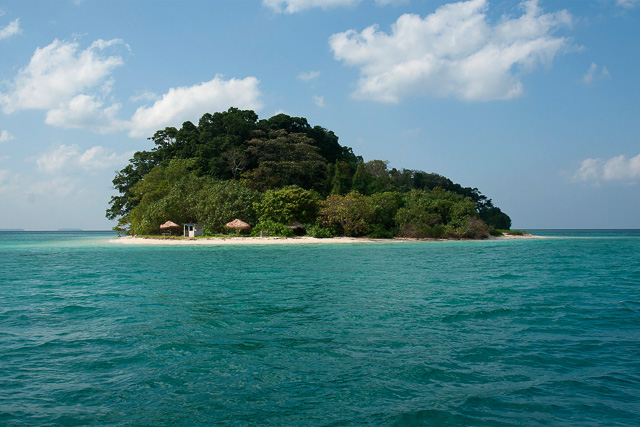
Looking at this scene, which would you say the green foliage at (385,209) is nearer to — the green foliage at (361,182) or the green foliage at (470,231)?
the green foliage at (470,231)

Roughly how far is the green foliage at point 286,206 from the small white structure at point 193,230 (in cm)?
636

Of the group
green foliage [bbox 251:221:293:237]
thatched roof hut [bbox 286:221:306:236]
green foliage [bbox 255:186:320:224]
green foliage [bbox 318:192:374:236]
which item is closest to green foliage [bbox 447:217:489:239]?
green foliage [bbox 318:192:374:236]

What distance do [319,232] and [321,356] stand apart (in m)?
36.5

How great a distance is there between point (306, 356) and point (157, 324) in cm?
340

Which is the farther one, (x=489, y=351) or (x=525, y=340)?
(x=525, y=340)

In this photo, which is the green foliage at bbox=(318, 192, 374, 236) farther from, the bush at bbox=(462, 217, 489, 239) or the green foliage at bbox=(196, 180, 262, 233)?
the bush at bbox=(462, 217, 489, 239)

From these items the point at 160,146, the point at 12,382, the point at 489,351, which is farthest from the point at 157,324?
the point at 160,146

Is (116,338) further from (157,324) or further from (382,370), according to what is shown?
(382,370)

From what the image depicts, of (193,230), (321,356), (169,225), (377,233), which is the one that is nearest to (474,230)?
(377,233)

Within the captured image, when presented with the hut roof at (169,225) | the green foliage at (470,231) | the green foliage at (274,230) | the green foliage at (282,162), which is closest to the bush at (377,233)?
the green foliage at (470,231)

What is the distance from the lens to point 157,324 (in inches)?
299

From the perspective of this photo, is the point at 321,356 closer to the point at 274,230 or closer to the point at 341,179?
the point at 274,230

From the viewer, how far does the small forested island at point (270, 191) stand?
1672 inches

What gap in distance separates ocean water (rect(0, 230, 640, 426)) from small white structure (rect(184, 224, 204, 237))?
31620mm
